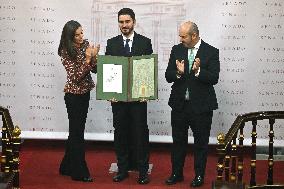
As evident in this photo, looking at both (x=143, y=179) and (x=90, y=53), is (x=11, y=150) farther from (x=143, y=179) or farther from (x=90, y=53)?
(x=143, y=179)

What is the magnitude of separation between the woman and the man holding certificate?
1.01 feet

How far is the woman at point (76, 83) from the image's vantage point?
7.40 m

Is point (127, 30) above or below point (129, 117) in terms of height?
above

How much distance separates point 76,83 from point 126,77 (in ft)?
1.86

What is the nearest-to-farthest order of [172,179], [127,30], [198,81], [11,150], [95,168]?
[11,150] → [198,81] → [127,30] → [172,179] → [95,168]

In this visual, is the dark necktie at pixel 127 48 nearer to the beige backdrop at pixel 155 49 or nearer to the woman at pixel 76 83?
the woman at pixel 76 83

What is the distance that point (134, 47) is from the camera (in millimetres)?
7551

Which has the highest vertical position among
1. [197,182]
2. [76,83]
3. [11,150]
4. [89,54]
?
[89,54]

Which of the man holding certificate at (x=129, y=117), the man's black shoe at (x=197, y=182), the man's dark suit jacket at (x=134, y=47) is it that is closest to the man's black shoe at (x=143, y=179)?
the man holding certificate at (x=129, y=117)

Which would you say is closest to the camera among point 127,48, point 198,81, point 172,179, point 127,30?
point 198,81

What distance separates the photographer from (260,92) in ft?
28.3

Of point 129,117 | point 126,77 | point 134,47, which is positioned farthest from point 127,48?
point 129,117

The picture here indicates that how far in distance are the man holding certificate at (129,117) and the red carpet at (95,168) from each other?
0.21 m

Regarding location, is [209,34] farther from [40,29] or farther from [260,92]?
[40,29]
